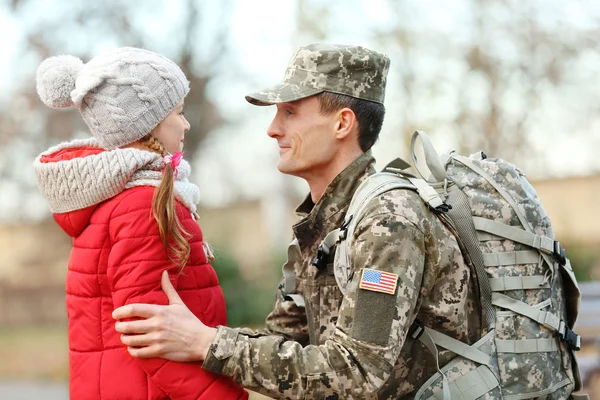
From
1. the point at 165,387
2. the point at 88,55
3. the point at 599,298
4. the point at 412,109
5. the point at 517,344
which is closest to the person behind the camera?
the point at 165,387

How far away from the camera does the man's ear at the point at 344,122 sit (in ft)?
11.1

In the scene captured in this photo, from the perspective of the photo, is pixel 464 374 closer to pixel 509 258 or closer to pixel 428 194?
pixel 509 258

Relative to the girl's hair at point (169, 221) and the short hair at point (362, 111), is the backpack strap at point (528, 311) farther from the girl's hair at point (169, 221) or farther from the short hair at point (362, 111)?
the girl's hair at point (169, 221)

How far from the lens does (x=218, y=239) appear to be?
10234mm

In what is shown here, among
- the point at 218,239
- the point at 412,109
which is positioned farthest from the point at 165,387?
the point at 412,109

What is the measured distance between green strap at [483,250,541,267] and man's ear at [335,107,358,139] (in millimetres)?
731

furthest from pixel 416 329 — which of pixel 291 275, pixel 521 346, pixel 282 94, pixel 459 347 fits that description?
pixel 282 94

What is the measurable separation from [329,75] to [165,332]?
1.21m

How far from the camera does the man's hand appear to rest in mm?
2832

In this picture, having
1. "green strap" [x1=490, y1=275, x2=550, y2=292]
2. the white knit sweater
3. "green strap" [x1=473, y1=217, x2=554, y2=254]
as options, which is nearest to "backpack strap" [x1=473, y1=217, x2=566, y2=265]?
"green strap" [x1=473, y1=217, x2=554, y2=254]

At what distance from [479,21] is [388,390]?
8.87m

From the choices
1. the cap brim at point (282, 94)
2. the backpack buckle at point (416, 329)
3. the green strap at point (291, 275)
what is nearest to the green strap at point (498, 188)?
the backpack buckle at point (416, 329)

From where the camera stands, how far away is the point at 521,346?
3062mm

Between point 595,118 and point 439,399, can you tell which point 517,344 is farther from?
point 595,118
